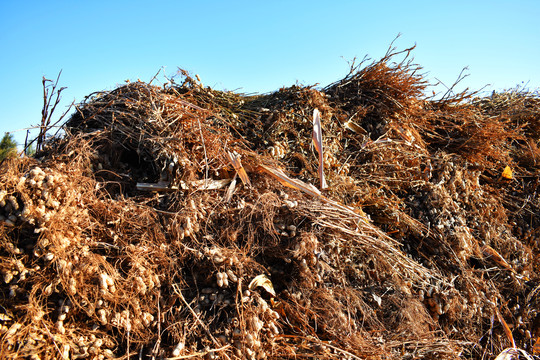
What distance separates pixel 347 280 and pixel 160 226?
148cm

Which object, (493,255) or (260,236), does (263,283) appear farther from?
(493,255)

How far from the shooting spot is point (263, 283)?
260 centimetres

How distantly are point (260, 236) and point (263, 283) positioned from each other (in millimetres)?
359

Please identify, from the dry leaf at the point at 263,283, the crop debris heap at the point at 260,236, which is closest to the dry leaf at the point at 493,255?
the crop debris heap at the point at 260,236

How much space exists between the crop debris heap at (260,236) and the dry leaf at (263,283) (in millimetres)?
13

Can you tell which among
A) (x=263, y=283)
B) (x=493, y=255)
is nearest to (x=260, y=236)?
(x=263, y=283)

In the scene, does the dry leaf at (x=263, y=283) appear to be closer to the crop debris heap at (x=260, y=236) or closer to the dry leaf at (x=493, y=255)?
the crop debris heap at (x=260, y=236)

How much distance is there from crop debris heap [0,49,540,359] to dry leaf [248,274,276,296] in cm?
1

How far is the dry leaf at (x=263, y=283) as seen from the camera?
8.32 feet

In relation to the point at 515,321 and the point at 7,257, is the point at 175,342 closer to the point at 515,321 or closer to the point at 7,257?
the point at 7,257

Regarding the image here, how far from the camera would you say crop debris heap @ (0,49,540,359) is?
2232 mm

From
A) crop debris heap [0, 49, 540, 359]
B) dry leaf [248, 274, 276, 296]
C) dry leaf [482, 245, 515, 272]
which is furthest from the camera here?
dry leaf [482, 245, 515, 272]

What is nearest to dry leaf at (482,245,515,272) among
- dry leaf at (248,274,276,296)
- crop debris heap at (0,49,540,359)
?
crop debris heap at (0,49,540,359)

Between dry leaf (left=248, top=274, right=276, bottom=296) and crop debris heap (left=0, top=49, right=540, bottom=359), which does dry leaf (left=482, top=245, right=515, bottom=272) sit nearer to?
crop debris heap (left=0, top=49, right=540, bottom=359)
